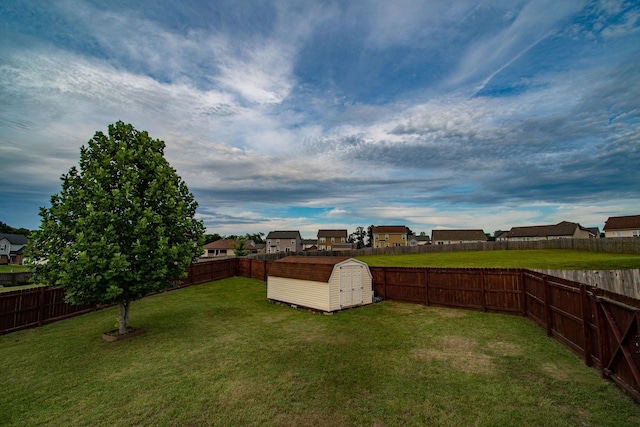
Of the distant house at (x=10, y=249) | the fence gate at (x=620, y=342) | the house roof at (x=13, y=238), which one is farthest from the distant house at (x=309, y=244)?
the fence gate at (x=620, y=342)

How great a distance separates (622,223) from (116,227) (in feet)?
262

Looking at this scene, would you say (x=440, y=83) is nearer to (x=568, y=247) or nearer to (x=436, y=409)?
(x=436, y=409)

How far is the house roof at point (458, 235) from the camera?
71.9 m

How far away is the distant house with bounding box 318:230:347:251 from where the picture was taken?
3108 inches

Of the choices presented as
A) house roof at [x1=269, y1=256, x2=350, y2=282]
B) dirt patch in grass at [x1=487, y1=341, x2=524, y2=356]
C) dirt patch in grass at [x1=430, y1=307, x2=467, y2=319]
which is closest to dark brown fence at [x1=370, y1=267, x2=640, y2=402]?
dirt patch in grass at [x1=430, y1=307, x2=467, y2=319]

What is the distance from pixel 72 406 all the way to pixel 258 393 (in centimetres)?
408

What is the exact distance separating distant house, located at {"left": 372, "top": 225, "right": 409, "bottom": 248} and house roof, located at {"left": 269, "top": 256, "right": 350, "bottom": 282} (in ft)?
195

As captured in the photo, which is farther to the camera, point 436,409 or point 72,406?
point 72,406

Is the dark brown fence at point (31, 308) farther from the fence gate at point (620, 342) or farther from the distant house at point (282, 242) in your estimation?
the distant house at point (282, 242)

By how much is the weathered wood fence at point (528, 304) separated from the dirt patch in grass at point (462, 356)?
2398mm

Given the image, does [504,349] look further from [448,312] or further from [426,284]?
[426,284]

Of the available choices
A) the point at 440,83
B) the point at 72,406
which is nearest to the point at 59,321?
the point at 72,406

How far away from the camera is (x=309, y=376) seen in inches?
299

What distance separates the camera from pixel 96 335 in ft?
38.8
